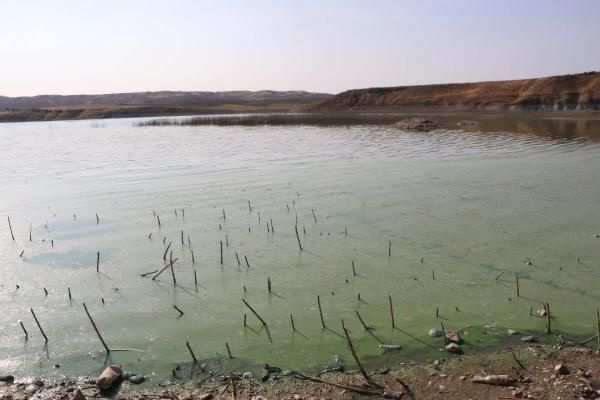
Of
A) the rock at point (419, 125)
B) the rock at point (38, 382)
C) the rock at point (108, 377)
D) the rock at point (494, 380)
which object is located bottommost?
the rock at point (38, 382)

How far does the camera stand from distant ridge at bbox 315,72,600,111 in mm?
52469

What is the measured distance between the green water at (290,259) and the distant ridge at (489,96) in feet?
130

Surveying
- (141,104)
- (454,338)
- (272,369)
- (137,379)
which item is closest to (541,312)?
(454,338)

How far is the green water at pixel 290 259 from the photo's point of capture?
5918mm

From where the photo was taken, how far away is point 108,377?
16.5 ft

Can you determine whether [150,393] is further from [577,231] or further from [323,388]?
[577,231]

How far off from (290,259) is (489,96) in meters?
60.0

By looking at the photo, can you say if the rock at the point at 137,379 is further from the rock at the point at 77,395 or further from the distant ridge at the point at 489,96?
the distant ridge at the point at 489,96

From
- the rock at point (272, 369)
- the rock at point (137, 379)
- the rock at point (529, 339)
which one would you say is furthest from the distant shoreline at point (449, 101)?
the rock at point (137, 379)

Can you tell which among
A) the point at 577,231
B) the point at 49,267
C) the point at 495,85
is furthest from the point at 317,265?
the point at 495,85

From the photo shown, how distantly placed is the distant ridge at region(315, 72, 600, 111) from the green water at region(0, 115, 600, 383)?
130ft

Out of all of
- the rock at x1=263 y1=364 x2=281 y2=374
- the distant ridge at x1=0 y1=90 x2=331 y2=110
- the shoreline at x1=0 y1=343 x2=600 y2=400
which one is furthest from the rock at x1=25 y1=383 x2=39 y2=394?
the distant ridge at x1=0 y1=90 x2=331 y2=110

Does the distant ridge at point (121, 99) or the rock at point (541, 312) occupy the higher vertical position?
the distant ridge at point (121, 99)

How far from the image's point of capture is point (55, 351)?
578 centimetres
